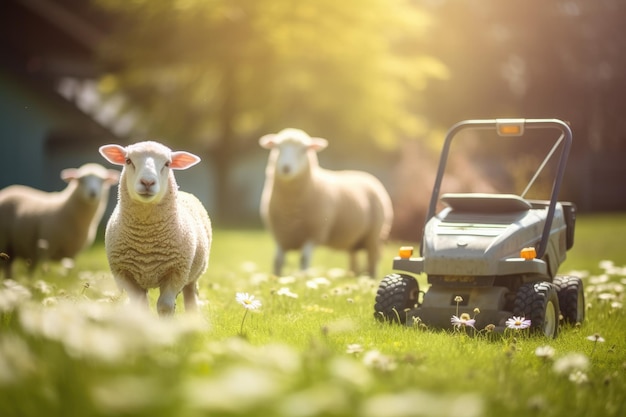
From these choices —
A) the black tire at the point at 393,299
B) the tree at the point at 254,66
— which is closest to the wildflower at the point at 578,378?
the black tire at the point at 393,299

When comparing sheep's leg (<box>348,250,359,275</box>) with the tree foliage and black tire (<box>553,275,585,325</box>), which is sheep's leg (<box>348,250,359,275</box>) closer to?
black tire (<box>553,275,585,325</box>)

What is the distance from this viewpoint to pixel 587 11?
1019 inches

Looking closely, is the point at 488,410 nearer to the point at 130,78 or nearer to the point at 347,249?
the point at 347,249

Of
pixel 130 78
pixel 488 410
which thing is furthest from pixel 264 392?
pixel 130 78

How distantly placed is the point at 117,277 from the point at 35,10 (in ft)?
54.5

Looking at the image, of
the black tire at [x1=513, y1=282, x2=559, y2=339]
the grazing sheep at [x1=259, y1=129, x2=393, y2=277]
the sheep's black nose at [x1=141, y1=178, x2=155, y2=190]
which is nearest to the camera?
the sheep's black nose at [x1=141, y1=178, x2=155, y2=190]

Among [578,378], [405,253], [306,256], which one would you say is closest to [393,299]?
[405,253]

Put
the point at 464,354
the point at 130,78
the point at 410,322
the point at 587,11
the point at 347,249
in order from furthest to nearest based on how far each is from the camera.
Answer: the point at 587,11
the point at 130,78
the point at 347,249
the point at 410,322
the point at 464,354

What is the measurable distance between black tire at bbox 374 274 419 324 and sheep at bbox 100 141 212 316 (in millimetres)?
1369

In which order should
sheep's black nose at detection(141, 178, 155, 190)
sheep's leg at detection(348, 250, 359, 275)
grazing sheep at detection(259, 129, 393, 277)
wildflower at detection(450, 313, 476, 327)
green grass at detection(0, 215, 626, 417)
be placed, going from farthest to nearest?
sheep's leg at detection(348, 250, 359, 275)
grazing sheep at detection(259, 129, 393, 277)
wildflower at detection(450, 313, 476, 327)
sheep's black nose at detection(141, 178, 155, 190)
green grass at detection(0, 215, 626, 417)

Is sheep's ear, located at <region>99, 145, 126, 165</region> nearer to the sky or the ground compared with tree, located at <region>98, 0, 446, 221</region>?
nearer to the ground

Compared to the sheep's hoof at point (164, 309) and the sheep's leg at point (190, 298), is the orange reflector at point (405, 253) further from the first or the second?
the sheep's hoof at point (164, 309)

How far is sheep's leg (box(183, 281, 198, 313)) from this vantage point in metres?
5.42

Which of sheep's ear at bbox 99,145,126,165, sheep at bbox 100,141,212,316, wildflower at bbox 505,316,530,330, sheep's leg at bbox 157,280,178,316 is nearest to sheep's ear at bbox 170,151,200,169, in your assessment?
sheep at bbox 100,141,212,316
